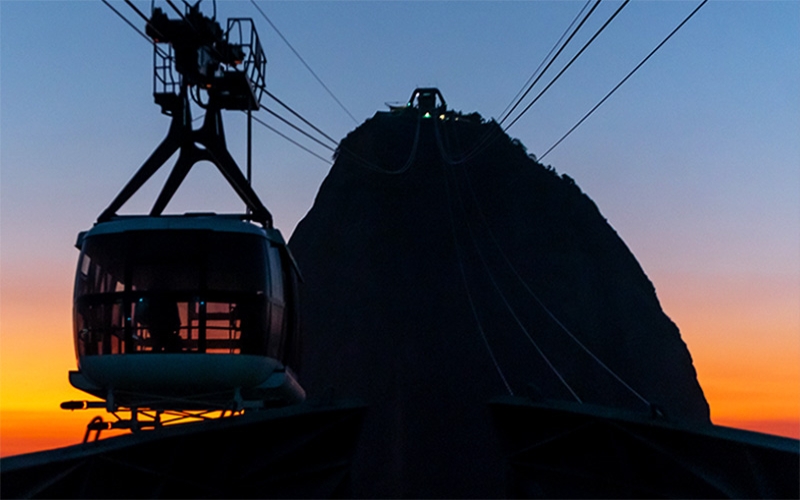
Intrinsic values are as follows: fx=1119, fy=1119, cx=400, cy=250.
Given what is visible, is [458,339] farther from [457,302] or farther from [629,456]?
[629,456]

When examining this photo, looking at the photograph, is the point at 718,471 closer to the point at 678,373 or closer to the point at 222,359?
the point at 222,359

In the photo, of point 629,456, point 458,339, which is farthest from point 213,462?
point 458,339

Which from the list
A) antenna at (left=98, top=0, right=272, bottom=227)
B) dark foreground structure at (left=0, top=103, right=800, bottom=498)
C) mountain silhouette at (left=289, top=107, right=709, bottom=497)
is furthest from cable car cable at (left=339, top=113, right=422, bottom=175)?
antenna at (left=98, top=0, right=272, bottom=227)

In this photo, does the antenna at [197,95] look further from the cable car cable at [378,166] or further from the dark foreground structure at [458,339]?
the cable car cable at [378,166]

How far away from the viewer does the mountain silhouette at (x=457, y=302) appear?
5741 centimetres

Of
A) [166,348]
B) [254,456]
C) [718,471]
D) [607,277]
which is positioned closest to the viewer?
[718,471]

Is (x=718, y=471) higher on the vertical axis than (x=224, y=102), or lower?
lower

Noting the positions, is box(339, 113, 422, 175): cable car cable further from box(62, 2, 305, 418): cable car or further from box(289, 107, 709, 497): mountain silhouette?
box(62, 2, 305, 418): cable car

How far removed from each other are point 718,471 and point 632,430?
2059mm

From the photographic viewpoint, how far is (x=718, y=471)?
1574 cm

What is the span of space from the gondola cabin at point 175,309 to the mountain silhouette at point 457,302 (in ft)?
117

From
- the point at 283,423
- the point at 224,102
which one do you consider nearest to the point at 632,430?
the point at 283,423

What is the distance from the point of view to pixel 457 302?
67875 millimetres

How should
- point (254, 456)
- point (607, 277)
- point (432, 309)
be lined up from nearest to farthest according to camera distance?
point (254, 456)
point (432, 309)
point (607, 277)
